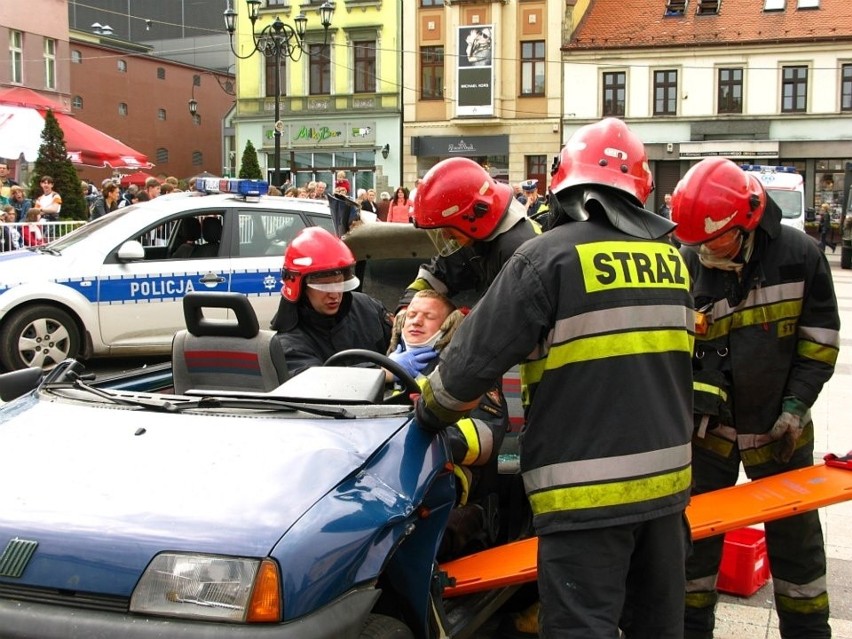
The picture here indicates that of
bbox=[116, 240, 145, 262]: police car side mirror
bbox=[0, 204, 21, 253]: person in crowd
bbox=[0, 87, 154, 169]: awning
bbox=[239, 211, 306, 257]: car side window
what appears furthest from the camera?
bbox=[0, 87, 154, 169]: awning

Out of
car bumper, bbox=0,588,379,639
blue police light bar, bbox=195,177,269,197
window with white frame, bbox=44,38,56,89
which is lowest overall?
car bumper, bbox=0,588,379,639

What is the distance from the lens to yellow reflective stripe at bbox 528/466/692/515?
8.96 ft

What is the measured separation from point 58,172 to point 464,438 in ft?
51.8

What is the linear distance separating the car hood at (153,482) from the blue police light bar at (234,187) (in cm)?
783

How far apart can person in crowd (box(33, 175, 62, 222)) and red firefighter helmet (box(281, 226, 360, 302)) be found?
11943 mm

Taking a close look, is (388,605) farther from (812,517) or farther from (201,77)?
(201,77)

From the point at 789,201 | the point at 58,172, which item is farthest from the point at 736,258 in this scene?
the point at 789,201

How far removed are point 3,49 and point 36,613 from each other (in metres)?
39.2

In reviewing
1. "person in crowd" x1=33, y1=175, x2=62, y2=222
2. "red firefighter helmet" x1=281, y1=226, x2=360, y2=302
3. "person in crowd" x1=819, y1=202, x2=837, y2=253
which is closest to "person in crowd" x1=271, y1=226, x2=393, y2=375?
"red firefighter helmet" x1=281, y1=226, x2=360, y2=302

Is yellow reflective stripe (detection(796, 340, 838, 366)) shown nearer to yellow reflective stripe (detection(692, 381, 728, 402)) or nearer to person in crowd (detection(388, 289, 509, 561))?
yellow reflective stripe (detection(692, 381, 728, 402))

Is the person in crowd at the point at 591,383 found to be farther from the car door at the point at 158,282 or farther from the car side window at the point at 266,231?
the car side window at the point at 266,231

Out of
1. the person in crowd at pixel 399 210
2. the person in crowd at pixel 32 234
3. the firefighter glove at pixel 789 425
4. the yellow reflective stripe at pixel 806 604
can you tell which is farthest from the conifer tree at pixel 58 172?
the yellow reflective stripe at pixel 806 604

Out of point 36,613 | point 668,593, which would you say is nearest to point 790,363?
point 668,593

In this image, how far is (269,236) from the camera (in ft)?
35.2
